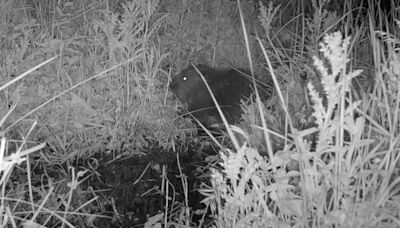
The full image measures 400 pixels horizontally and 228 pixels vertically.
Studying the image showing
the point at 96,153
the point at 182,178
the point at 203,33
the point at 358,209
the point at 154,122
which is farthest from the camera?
the point at 203,33

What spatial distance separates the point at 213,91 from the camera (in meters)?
3.50

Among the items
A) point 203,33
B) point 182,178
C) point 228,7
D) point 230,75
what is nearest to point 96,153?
point 182,178

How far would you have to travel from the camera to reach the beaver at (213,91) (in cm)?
344

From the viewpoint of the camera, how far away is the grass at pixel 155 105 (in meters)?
2.26

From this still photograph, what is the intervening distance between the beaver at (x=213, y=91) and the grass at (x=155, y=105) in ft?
0.25

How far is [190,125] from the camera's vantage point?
3.46 m

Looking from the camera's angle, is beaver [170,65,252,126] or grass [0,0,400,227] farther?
beaver [170,65,252,126]

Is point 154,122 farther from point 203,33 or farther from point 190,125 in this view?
point 203,33

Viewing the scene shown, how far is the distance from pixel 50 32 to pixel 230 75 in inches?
43.3

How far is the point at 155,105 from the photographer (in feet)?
11.4

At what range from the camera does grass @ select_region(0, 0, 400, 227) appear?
2264 millimetres

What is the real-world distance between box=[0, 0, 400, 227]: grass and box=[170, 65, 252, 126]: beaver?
0.25ft

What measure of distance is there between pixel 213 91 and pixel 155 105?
335mm

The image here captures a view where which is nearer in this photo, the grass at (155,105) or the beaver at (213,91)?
the grass at (155,105)
